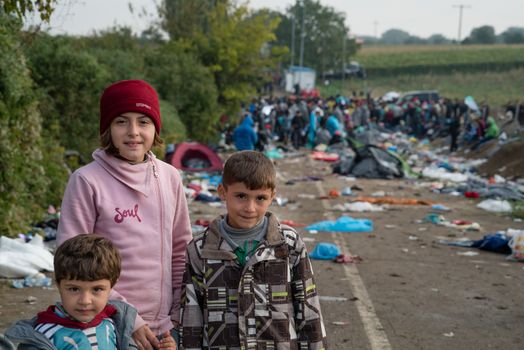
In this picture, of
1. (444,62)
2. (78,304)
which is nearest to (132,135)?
(78,304)

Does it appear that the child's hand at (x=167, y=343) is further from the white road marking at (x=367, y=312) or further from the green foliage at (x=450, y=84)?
the green foliage at (x=450, y=84)

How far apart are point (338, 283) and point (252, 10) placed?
28430 mm

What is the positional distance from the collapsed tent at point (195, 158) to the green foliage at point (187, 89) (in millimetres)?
5400

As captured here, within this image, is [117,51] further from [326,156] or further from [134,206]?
[134,206]

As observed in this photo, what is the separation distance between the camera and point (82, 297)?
102 inches

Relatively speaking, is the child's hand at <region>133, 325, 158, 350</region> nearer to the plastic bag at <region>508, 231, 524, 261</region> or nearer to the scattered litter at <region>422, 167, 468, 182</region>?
the plastic bag at <region>508, 231, 524, 261</region>

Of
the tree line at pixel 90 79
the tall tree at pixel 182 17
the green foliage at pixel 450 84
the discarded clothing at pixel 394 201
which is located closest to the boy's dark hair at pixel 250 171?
the tree line at pixel 90 79

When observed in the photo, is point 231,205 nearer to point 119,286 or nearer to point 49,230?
point 119,286

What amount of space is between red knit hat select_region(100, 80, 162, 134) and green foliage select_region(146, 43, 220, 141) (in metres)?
22.4

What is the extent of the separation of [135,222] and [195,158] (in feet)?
57.5

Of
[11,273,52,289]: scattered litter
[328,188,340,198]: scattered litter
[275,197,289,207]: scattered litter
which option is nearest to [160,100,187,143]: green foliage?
[275,197,289,207]: scattered litter

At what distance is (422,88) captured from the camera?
8125cm

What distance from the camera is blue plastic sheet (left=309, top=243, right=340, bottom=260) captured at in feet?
33.4

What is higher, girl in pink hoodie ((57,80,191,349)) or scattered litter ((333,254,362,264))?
girl in pink hoodie ((57,80,191,349))
